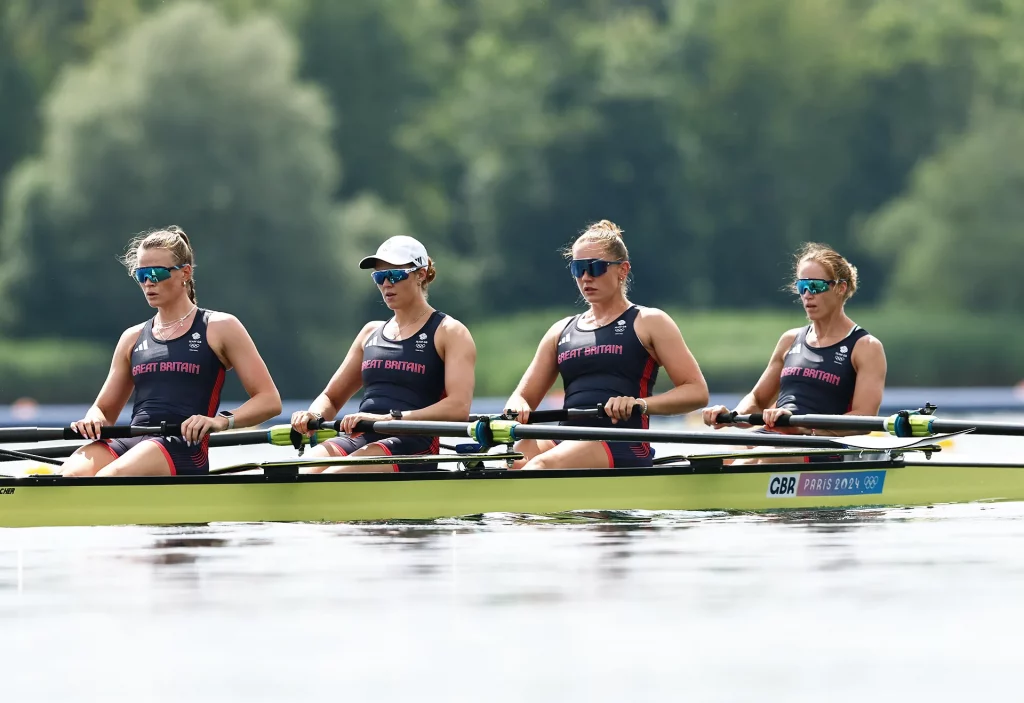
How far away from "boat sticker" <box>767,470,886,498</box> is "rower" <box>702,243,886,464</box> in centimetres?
37

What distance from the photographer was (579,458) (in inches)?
421

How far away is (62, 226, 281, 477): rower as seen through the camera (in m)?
9.91

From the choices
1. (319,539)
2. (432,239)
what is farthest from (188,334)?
(432,239)

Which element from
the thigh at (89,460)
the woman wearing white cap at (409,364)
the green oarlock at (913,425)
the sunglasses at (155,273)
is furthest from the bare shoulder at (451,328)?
the green oarlock at (913,425)

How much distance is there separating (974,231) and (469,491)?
4215 centimetres

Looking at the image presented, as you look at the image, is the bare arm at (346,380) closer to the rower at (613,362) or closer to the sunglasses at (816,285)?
the rower at (613,362)

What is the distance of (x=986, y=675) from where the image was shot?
6047 millimetres

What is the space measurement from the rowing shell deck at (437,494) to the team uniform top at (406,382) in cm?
48

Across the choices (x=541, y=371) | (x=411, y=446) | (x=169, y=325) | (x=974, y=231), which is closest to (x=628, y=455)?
(x=541, y=371)

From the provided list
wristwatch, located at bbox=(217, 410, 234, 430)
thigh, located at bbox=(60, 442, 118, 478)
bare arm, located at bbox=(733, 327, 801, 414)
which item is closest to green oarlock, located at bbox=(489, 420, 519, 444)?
wristwatch, located at bbox=(217, 410, 234, 430)

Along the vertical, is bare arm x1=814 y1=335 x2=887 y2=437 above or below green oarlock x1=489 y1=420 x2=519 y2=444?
above

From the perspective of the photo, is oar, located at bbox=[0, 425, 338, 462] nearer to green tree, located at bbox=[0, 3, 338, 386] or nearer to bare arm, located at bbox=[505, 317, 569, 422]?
bare arm, located at bbox=[505, 317, 569, 422]

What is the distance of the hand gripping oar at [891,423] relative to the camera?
1116 centimetres

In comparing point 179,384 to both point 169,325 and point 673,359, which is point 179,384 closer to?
point 169,325
